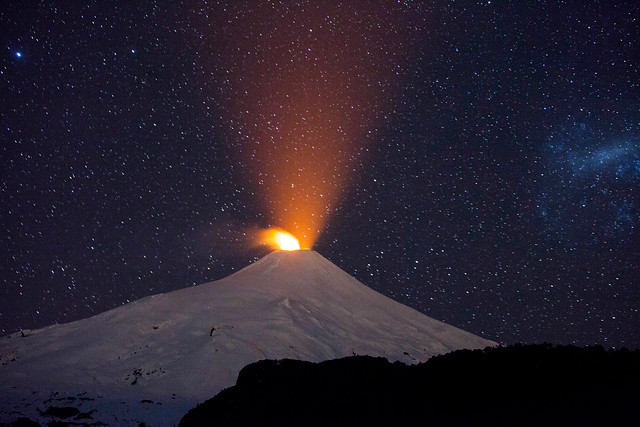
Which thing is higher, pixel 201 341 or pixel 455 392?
pixel 201 341

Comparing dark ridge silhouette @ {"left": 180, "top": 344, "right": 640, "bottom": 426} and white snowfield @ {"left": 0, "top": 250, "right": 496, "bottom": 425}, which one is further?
white snowfield @ {"left": 0, "top": 250, "right": 496, "bottom": 425}

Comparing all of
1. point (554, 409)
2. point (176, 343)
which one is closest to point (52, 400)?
point (176, 343)

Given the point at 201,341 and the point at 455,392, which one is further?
the point at 201,341

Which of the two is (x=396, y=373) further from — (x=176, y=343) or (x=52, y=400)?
(x=176, y=343)

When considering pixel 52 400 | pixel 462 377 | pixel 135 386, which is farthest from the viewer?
pixel 135 386
